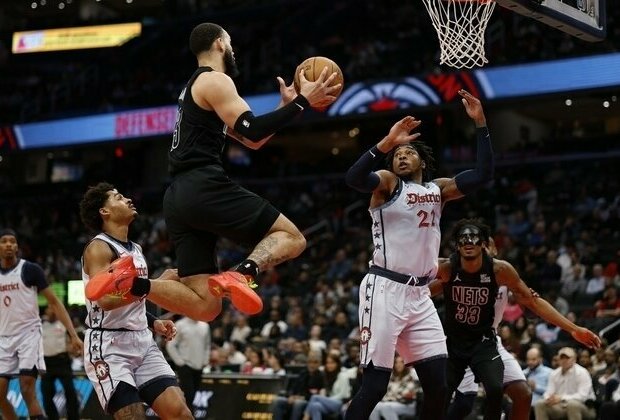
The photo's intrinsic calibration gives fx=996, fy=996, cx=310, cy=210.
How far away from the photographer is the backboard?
848 cm

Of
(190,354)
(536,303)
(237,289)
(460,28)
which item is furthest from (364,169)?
(190,354)

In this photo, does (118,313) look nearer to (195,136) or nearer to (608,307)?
(195,136)

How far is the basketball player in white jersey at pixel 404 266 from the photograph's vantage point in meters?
7.04

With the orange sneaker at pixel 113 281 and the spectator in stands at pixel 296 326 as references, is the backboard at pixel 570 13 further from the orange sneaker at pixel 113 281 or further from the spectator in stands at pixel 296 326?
the spectator in stands at pixel 296 326

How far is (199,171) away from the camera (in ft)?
20.1

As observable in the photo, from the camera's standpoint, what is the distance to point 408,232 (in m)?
7.29

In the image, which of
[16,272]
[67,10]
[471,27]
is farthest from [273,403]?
[67,10]

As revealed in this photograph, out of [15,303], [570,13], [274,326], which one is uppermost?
[570,13]

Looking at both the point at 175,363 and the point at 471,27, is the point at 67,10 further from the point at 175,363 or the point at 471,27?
the point at 471,27

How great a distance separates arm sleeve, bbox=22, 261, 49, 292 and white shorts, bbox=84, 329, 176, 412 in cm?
336

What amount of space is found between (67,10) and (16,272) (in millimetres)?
30980

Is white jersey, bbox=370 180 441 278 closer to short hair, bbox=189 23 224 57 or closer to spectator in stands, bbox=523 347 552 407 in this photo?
short hair, bbox=189 23 224 57

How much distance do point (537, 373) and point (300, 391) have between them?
3409mm

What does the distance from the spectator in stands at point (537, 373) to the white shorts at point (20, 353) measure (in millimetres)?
5968
